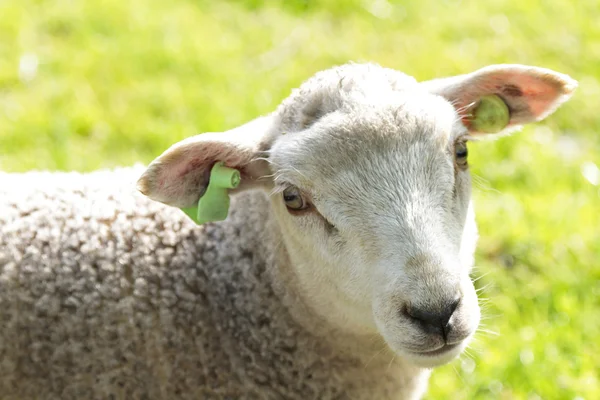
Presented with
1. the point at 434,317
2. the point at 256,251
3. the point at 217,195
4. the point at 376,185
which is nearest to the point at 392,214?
the point at 376,185

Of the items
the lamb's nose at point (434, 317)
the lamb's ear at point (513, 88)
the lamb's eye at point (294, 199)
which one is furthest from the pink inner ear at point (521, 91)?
the lamb's nose at point (434, 317)

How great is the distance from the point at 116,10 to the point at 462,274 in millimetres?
5422

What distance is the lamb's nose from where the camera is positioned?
9.80ft

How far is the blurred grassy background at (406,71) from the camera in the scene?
4883 millimetres

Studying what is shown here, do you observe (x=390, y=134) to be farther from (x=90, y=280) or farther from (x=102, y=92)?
(x=102, y=92)

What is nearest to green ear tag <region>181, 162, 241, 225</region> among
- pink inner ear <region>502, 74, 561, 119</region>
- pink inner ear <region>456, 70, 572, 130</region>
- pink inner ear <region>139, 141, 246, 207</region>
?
pink inner ear <region>139, 141, 246, 207</region>

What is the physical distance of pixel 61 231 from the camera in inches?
151

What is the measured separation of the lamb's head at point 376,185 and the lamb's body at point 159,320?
8.8 inches

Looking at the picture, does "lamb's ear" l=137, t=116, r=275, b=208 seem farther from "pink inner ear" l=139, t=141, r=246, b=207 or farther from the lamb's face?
the lamb's face

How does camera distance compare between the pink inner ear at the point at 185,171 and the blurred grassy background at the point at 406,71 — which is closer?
the pink inner ear at the point at 185,171

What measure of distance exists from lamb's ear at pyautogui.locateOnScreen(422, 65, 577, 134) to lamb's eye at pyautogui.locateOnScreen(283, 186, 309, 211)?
768 mm

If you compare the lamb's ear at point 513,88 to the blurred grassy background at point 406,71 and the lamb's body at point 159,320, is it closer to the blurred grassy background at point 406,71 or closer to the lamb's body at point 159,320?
the lamb's body at point 159,320

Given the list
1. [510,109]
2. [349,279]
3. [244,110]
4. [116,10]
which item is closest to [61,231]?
[349,279]

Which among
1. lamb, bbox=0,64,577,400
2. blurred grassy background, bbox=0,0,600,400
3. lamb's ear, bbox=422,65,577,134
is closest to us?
lamb, bbox=0,64,577,400
